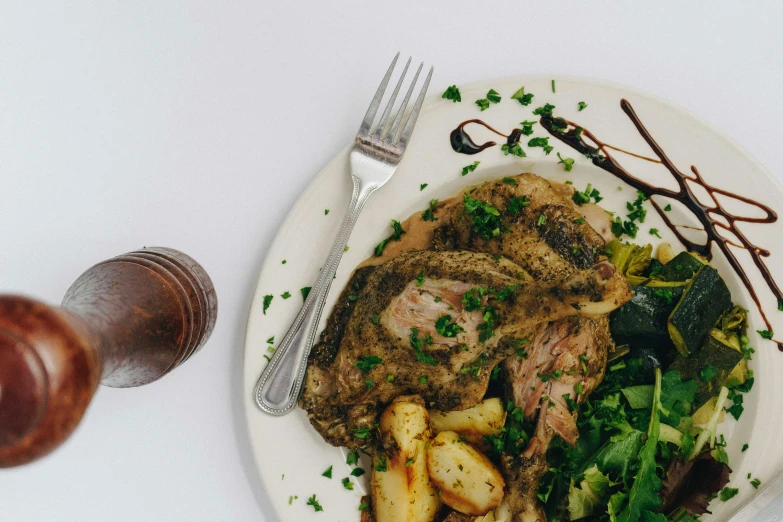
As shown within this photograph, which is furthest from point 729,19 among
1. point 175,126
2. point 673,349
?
point 175,126

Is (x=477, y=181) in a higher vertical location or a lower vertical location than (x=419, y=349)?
higher

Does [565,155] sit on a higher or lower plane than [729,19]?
lower

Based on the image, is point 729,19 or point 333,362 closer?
point 333,362

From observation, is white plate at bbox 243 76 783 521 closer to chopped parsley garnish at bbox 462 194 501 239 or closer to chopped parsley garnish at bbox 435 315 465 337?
chopped parsley garnish at bbox 462 194 501 239

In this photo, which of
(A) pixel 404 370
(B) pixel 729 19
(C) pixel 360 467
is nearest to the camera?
(A) pixel 404 370

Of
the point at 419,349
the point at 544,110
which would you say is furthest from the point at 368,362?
the point at 544,110

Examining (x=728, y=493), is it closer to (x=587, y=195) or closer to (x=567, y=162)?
(x=587, y=195)

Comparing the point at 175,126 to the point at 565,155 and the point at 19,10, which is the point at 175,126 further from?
the point at 565,155
